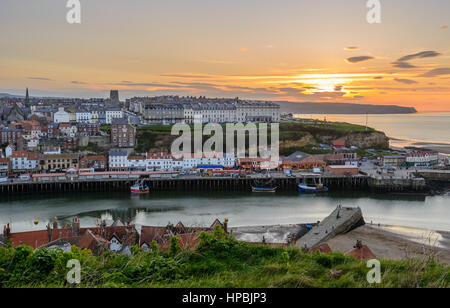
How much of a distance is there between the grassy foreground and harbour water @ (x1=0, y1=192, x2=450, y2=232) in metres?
9.32

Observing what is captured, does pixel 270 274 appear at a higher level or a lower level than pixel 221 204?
higher

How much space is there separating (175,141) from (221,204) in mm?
18301

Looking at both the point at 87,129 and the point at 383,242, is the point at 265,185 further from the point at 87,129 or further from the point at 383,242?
the point at 87,129

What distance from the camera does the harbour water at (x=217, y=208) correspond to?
16.2 m

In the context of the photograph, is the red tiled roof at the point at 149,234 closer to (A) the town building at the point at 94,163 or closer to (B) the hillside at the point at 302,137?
(A) the town building at the point at 94,163

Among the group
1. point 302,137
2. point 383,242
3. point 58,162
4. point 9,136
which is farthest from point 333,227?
point 9,136

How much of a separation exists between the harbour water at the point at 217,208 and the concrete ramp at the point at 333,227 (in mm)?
1952

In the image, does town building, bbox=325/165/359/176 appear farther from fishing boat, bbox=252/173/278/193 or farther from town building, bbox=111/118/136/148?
town building, bbox=111/118/136/148

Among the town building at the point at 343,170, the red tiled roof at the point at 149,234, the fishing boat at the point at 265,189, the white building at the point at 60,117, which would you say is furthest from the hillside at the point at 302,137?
the red tiled roof at the point at 149,234

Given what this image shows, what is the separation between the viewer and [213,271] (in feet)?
15.1

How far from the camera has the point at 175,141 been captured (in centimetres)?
3712

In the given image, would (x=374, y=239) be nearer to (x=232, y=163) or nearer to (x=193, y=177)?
(x=193, y=177)
